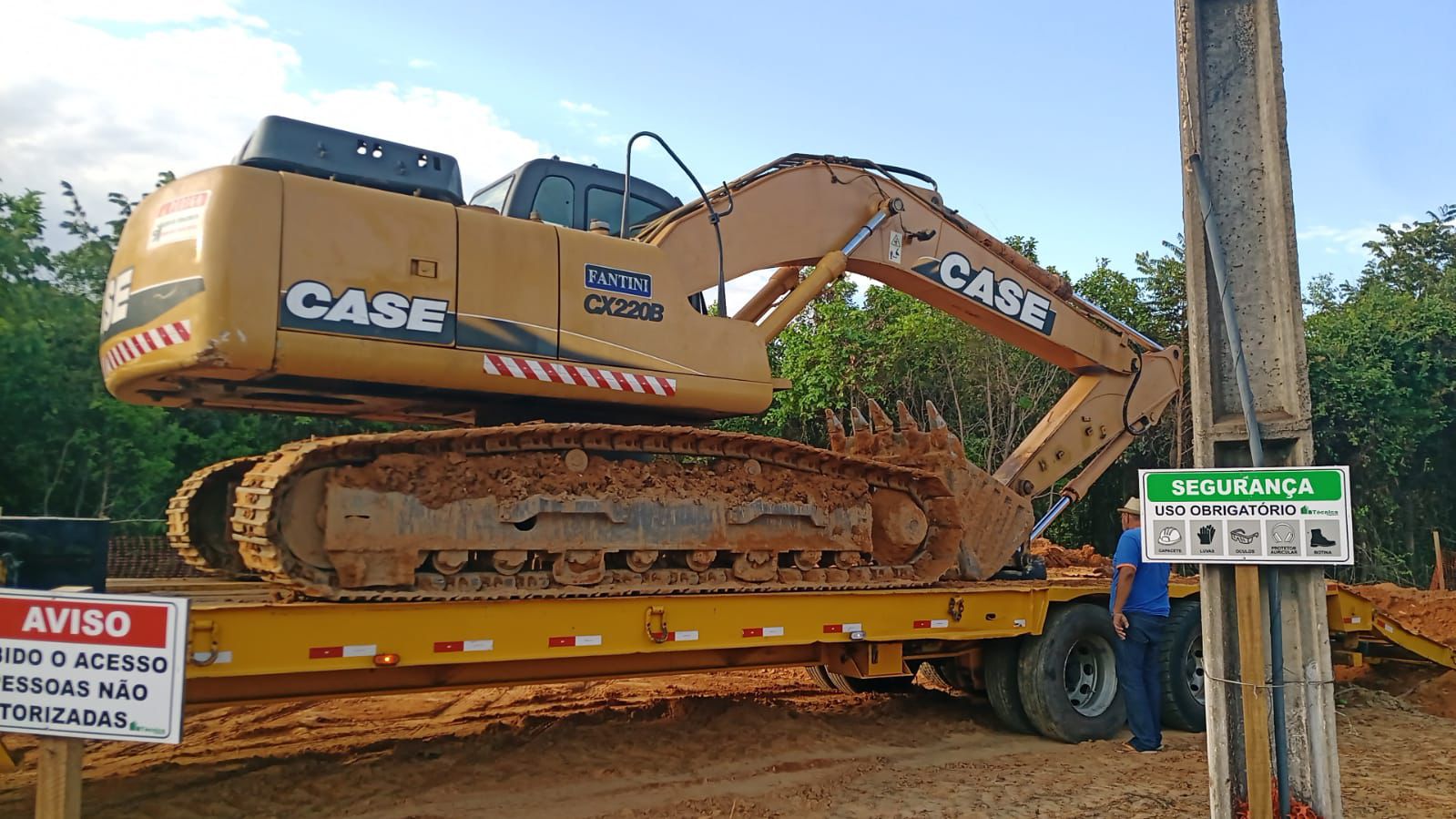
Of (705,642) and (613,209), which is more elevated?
(613,209)

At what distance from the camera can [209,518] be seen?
Result: 6.62 metres

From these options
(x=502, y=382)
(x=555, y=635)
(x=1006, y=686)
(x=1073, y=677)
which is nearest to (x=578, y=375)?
(x=502, y=382)

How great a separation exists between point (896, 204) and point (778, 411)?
12892 mm

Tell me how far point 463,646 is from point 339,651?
23.7 inches

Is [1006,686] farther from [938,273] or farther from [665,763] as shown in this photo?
[938,273]

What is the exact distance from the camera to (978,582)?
25.6ft

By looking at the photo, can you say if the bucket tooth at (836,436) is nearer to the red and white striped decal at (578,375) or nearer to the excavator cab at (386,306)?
the excavator cab at (386,306)

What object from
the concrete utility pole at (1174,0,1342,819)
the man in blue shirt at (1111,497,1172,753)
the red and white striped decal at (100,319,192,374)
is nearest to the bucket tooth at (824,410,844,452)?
the man in blue shirt at (1111,497,1172,753)

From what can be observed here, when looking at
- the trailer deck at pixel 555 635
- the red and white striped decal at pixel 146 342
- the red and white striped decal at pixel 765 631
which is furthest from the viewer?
the red and white striped decal at pixel 765 631

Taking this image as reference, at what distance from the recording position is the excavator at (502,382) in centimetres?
521

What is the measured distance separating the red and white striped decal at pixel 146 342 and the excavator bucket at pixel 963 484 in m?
4.68

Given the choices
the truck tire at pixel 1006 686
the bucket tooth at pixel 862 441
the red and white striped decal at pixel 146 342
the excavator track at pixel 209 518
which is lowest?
the truck tire at pixel 1006 686

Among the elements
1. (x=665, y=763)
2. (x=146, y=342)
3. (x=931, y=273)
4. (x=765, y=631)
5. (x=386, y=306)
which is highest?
(x=931, y=273)

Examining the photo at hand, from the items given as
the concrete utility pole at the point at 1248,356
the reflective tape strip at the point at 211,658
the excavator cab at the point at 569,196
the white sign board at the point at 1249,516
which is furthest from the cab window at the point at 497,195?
the white sign board at the point at 1249,516
